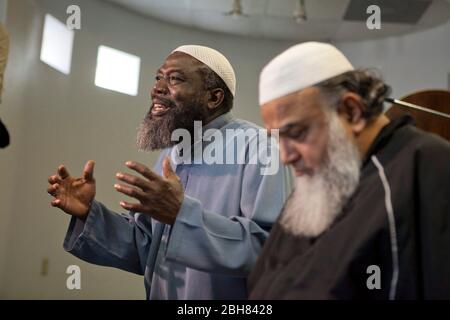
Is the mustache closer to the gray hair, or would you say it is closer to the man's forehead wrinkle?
the man's forehead wrinkle

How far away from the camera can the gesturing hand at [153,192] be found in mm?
878

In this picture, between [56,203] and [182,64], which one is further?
[182,64]

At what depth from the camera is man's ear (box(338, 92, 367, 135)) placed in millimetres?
865

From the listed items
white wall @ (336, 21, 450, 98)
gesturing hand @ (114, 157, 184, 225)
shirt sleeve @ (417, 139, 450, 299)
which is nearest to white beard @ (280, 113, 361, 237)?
shirt sleeve @ (417, 139, 450, 299)

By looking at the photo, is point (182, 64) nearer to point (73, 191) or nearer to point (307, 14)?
point (73, 191)

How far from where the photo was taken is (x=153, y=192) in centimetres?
90

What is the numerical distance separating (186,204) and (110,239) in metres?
0.42

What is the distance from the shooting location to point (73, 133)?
214 centimetres

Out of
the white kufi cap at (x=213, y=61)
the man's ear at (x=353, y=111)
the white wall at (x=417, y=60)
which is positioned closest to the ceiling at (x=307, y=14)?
the white wall at (x=417, y=60)

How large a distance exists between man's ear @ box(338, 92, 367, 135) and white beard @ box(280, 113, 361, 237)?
2cm

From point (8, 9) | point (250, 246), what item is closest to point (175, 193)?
point (250, 246)

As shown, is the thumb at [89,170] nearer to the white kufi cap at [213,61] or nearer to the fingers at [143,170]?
the fingers at [143,170]

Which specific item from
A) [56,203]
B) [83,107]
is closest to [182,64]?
[56,203]

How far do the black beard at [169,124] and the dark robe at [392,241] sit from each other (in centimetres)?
63
